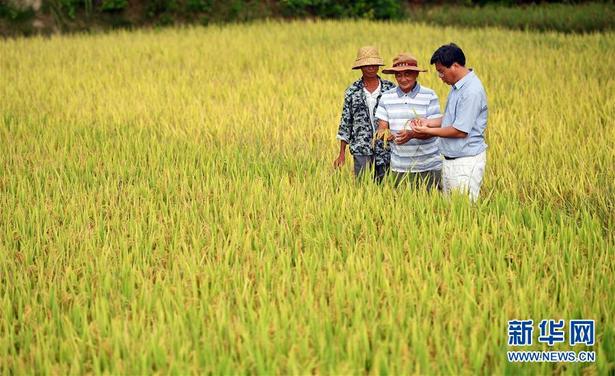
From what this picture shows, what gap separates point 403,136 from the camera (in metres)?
4.60

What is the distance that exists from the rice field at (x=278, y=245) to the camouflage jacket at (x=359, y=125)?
246 millimetres

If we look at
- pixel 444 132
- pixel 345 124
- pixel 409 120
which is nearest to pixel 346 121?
pixel 345 124

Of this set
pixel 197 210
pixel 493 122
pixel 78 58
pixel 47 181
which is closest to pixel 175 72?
pixel 78 58

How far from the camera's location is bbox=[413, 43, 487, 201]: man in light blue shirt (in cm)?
438

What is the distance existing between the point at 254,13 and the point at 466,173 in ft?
48.9

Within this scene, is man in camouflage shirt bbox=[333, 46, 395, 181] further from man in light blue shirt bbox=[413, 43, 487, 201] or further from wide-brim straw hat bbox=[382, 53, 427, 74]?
Result: man in light blue shirt bbox=[413, 43, 487, 201]

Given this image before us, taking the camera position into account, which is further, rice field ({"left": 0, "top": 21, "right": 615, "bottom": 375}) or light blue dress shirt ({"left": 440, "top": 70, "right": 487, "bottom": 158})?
light blue dress shirt ({"left": 440, "top": 70, "right": 487, "bottom": 158})

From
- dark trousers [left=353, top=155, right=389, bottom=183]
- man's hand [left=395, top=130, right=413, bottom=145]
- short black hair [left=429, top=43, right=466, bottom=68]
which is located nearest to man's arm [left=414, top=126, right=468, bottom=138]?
man's hand [left=395, top=130, right=413, bottom=145]

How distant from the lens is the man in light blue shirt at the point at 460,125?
14.4 ft

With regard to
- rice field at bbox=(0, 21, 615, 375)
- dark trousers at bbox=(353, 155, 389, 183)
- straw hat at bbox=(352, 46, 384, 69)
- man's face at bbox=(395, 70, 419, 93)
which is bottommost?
rice field at bbox=(0, 21, 615, 375)

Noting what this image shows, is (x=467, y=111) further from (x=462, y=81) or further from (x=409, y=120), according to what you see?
(x=409, y=120)

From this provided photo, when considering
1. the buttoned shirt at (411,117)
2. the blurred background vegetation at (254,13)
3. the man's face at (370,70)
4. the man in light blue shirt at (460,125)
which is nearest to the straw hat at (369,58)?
A: the man's face at (370,70)

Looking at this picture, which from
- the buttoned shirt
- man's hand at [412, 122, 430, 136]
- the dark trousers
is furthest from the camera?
the dark trousers

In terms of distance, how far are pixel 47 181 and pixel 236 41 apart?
8713 millimetres
